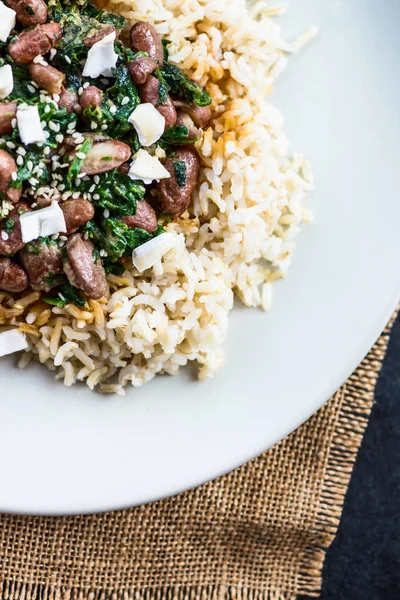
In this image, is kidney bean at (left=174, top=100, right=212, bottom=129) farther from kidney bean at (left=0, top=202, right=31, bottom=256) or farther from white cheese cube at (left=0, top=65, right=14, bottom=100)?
kidney bean at (left=0, top=202, right=31, bottom=256)

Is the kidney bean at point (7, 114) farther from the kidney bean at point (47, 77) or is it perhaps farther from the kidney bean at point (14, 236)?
the kidney bean at point (14, 236)

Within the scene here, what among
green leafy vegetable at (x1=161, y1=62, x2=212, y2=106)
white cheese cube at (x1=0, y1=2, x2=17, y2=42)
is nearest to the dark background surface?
green leafy vegetable at (x1=161, y1=62, x2=212, y2=106)

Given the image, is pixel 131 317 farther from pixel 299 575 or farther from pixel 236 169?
pixel 299 575

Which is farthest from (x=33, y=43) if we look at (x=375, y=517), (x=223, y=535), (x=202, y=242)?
(x=375, y=517)

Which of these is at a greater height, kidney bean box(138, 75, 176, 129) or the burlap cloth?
kidney bean box(138, 75, 176, 129)

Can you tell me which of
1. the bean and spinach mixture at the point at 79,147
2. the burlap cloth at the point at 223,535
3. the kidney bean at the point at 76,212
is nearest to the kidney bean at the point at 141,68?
the bean and spinach mixture at the point at 79,147

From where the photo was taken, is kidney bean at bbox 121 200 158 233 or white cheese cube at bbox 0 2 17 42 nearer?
white cheese cube at bbox 0 2 17 42

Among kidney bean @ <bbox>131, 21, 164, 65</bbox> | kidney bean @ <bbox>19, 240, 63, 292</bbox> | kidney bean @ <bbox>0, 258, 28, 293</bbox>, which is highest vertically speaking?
kidney bean @ <bbox>131, 21, 164, 65</bbox>

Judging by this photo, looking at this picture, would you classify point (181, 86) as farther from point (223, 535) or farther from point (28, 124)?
point (223, 535)
